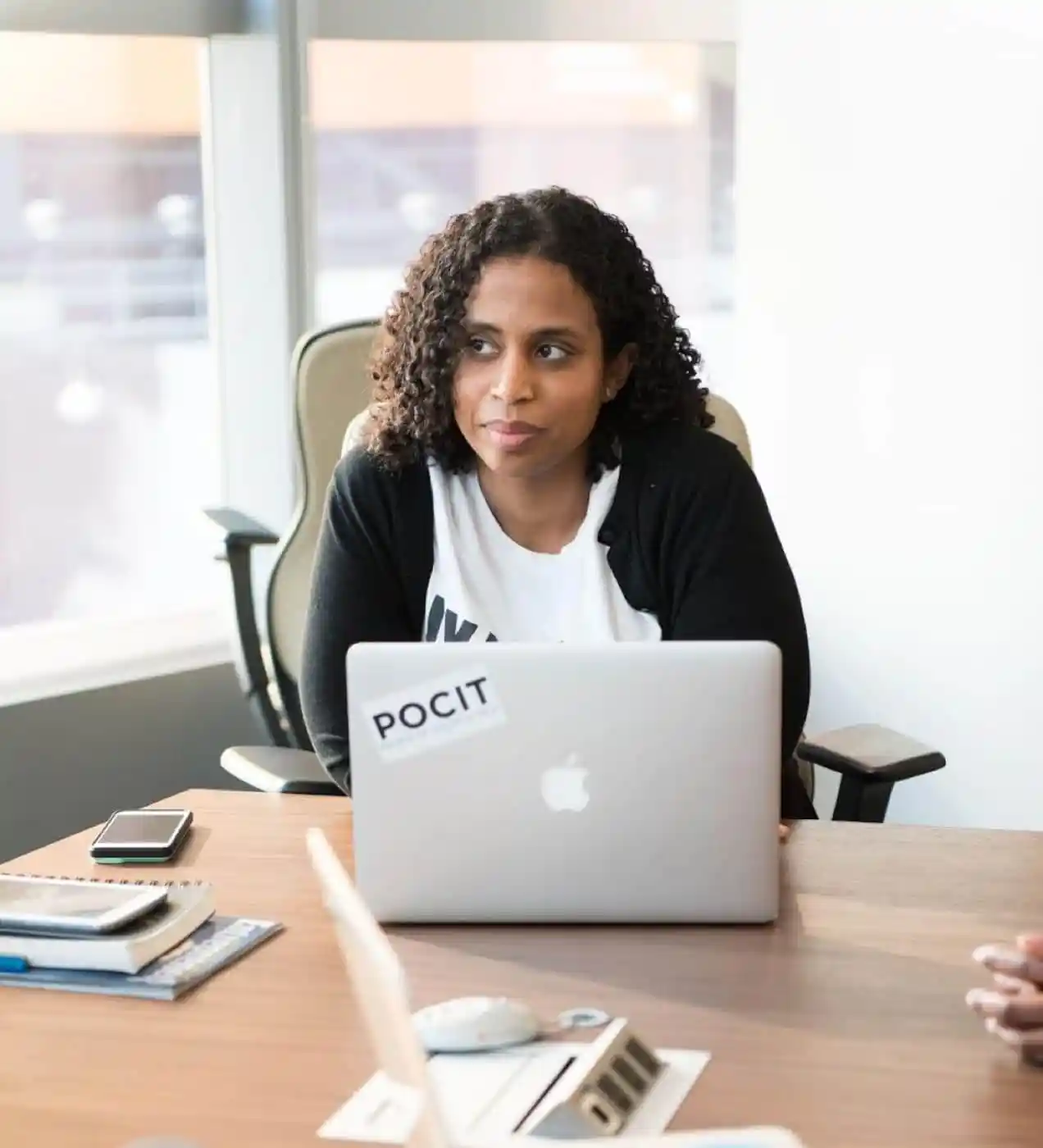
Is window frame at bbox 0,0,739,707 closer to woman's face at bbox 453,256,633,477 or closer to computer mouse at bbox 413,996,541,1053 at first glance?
woman's face at bbox 453,256,633,477

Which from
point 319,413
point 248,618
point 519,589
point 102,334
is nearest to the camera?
point 519,589

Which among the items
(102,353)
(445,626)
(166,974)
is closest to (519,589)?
(445,626)

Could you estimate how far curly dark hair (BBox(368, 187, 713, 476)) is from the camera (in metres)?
1.95

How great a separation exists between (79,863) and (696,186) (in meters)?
2.02

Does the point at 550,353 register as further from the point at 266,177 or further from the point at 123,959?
the point at 266,177

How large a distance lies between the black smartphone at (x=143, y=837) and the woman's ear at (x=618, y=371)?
0.71 m

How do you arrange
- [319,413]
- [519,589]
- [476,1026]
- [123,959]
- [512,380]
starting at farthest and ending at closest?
[319,413]
[519,589]
[512,380]
[123,959]
[476,1026]

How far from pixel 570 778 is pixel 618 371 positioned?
0.79 metres

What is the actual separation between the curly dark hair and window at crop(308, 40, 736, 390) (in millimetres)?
1122

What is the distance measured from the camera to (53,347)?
2.91 meters

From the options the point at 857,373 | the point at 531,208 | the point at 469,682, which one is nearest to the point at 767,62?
the point at 857,373

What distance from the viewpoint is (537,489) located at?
2.00 m

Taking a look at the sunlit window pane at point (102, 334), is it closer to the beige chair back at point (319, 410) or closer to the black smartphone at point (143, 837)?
the beige chair back at point (319, 410)

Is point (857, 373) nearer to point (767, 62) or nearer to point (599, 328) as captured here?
point (767, 62)
